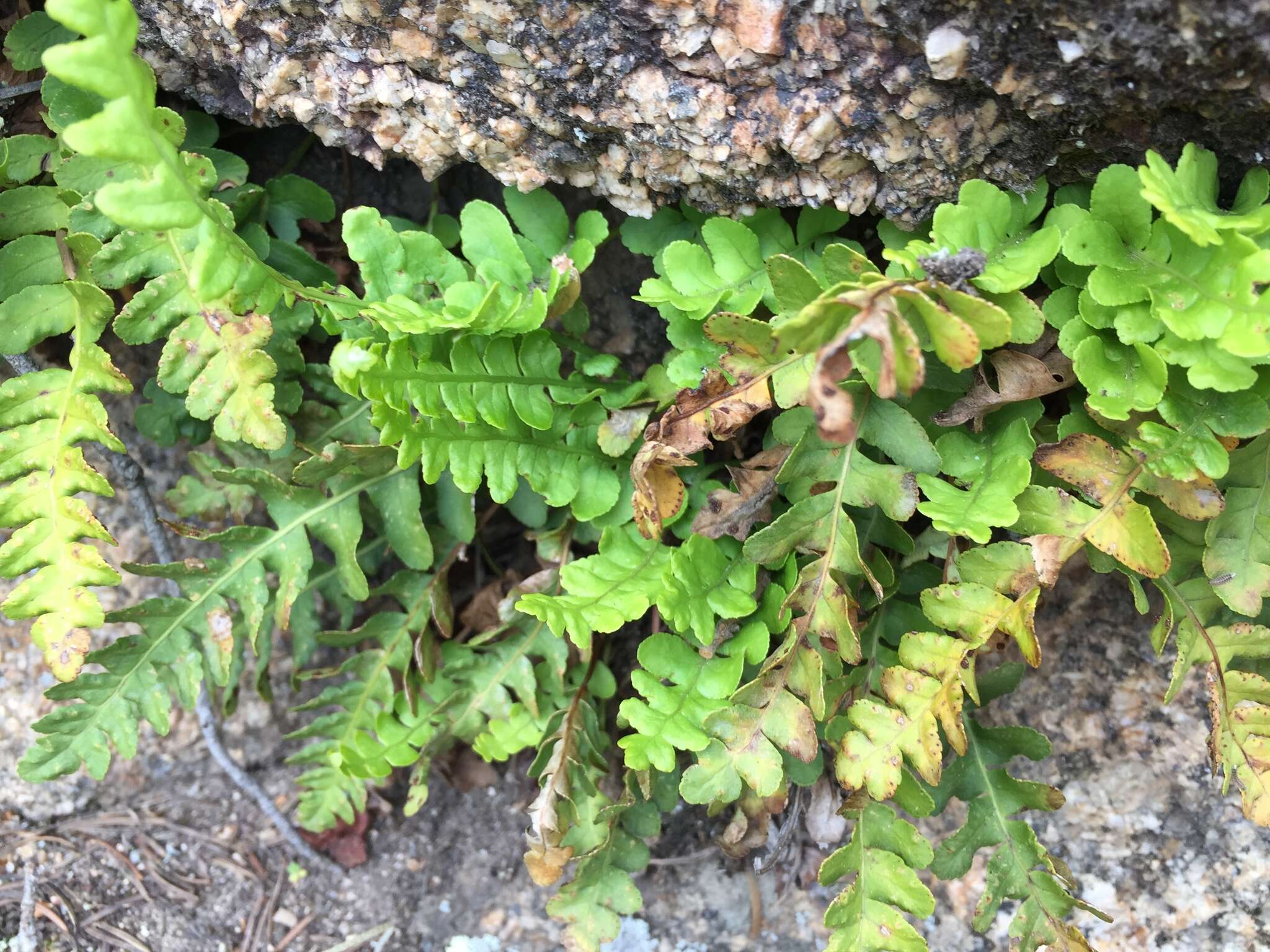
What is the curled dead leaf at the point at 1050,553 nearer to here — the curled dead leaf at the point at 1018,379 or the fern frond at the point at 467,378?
the curled dead leaf at the point at 1018,379

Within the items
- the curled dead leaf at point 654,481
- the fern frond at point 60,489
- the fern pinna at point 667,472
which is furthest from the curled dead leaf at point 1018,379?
the fern frond at point 60,489

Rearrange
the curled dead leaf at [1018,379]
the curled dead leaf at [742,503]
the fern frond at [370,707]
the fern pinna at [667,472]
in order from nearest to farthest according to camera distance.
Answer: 1. the fern pinna at [667,472]
2. the curled dead leaf at [1018,379]
3. the curled dead leaf at [742,503]
4. the fern frond at [370,707]

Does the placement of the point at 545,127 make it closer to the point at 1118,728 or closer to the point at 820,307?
the point at 820,307

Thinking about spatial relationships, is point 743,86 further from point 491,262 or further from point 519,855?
point 519,855

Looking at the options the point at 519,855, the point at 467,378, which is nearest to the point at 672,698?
the point at 467,378

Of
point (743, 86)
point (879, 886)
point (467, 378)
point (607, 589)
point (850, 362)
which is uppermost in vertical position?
point (743, 86)

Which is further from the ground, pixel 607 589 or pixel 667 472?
pixel 667 472

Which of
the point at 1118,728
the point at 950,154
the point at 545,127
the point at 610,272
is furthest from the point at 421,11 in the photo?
the point at 1118,728
